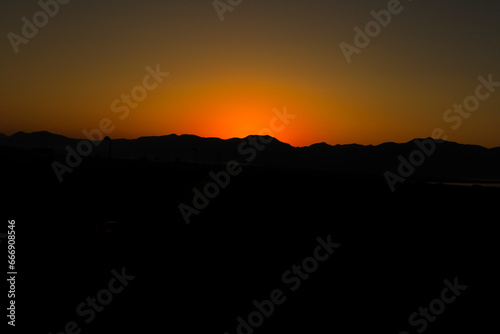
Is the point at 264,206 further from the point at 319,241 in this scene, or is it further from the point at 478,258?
the point at 478,258

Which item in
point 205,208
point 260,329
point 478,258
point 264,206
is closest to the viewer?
point 260,329

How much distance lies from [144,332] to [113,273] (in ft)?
13.4

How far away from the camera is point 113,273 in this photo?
12.7 metres

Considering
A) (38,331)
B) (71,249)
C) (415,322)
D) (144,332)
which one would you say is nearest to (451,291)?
(415,322)

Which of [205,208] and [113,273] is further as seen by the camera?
[205,208]

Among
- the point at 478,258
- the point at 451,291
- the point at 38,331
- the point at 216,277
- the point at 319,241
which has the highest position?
the point at 38,331

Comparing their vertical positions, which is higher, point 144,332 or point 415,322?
point 144,332

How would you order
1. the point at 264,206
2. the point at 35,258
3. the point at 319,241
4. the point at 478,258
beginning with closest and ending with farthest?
the point at 35,258 → the point at 478,258 → the point at 319,241 → the point at 264,206

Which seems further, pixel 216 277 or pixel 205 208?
pixel 205 208

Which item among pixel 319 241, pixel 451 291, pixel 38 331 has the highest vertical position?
pixel 38 331

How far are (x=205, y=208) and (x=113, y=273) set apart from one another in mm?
16241

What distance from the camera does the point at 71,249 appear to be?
15.2 meters

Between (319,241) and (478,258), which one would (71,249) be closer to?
(319,241)

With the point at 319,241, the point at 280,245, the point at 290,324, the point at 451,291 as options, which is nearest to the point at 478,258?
the point at 451,291
